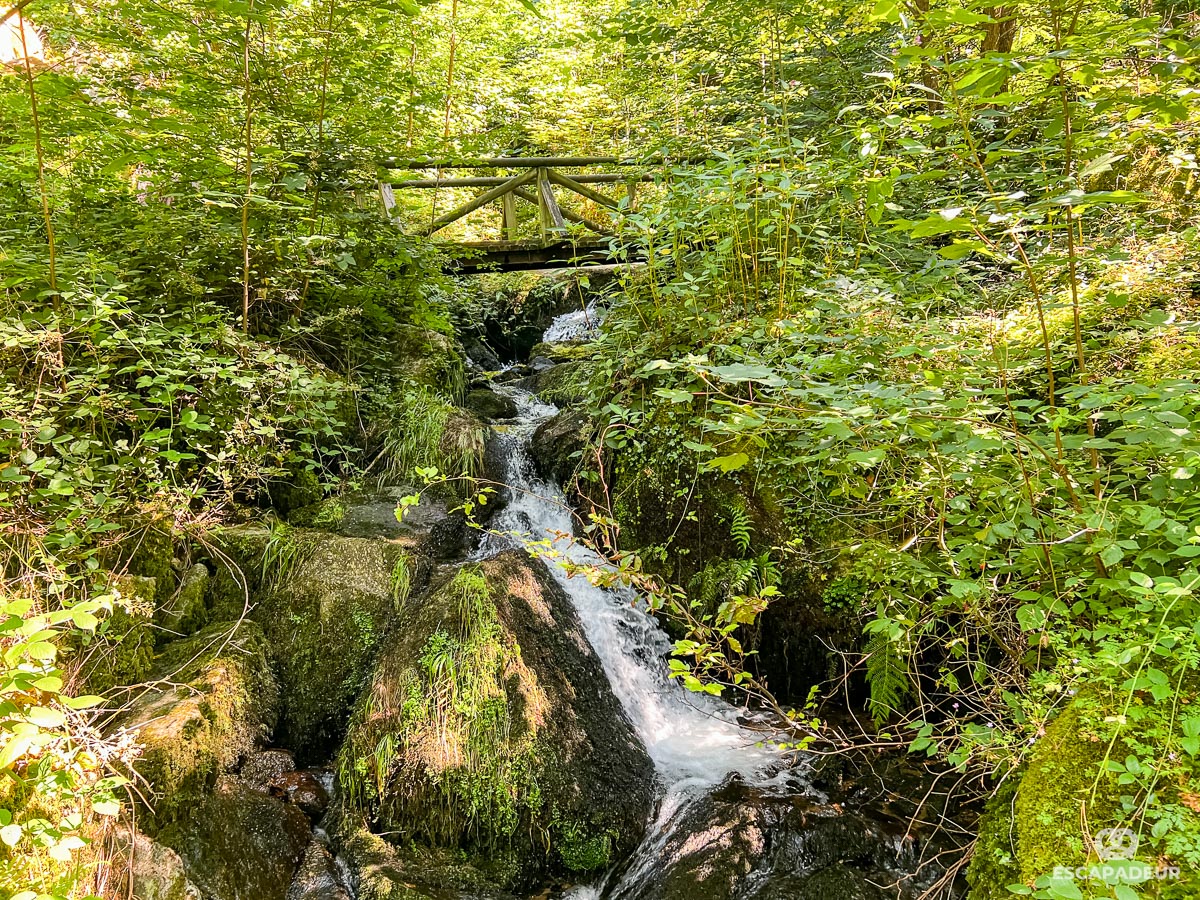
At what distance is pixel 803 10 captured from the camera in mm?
4930

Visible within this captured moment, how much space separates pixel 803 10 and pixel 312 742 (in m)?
6.58

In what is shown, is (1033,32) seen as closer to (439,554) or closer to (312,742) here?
(439,554)

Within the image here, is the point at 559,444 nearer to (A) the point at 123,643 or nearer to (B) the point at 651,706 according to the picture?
(B) the point at 651,706

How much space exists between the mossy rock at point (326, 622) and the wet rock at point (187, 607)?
1.02 feet

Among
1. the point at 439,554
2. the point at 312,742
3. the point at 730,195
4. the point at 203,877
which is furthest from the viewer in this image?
the point at 439,554

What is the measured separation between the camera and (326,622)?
12.9 ft

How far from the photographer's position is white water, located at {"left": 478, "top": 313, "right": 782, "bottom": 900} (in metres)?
3.48

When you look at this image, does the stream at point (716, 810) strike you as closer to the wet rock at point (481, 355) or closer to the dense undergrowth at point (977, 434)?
the dense undergrowth at point (977, 434)

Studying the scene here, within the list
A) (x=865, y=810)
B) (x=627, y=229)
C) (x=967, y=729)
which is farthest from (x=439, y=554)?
(x=967, y=729)

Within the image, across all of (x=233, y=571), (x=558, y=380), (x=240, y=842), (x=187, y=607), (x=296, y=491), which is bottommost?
(x=240, y=842)

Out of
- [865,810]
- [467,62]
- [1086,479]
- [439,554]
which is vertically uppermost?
[467,62]

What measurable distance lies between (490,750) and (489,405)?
4465 millimetres

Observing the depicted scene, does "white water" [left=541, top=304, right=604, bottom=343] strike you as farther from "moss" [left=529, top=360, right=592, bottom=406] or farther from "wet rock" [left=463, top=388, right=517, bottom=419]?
"wet rock" [left=463, top=388, right=517, bottom=419]

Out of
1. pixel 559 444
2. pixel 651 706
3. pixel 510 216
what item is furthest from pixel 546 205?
pixel 651 706
